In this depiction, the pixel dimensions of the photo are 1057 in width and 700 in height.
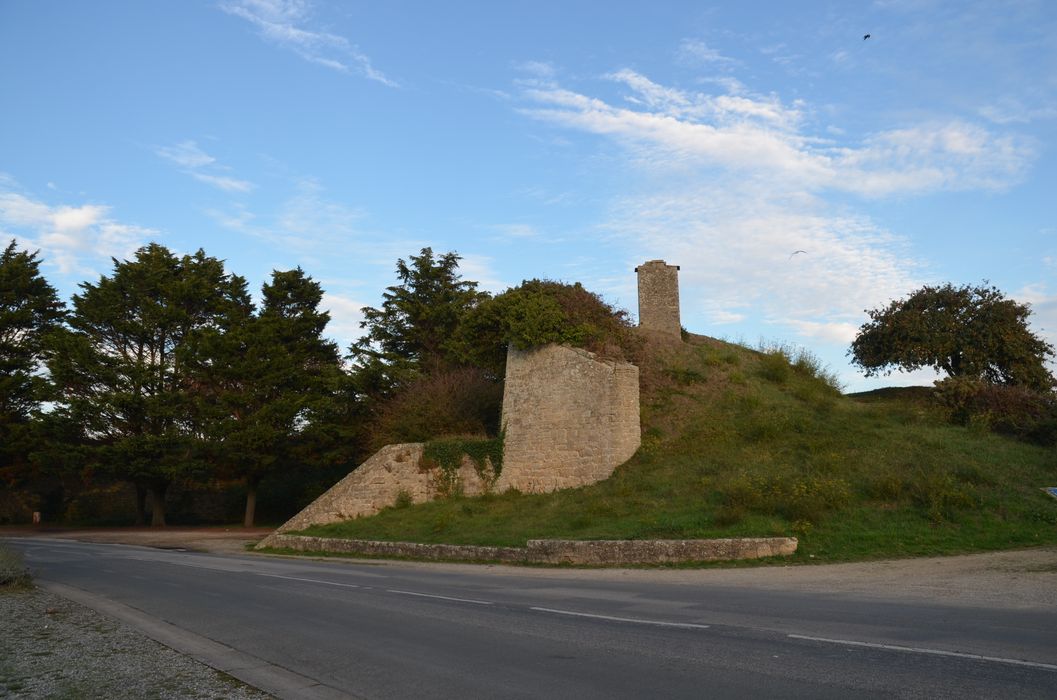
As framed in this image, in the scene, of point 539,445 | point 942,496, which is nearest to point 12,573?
point 539,445

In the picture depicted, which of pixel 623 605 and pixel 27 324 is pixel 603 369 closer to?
pixel 623 605

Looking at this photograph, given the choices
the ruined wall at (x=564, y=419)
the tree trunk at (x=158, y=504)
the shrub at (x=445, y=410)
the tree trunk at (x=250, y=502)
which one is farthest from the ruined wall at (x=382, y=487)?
the tree trunk at (x=158, y=504)

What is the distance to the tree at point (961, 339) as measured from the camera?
2670 cm

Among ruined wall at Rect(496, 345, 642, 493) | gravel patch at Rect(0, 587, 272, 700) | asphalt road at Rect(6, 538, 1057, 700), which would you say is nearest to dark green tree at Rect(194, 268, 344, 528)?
ruined wall at Rect(496, 345, 642, 493)

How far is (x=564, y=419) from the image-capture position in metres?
24.6

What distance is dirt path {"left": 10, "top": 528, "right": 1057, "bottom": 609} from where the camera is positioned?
10.2 metres

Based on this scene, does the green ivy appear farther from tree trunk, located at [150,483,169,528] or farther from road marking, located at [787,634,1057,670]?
tree trunk, located at [150,483,169,528]

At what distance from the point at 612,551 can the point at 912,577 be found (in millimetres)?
6362

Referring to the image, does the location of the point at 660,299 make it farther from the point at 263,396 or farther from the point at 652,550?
the point at 263,396

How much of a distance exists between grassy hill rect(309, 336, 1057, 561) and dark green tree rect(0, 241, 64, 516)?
23163mm

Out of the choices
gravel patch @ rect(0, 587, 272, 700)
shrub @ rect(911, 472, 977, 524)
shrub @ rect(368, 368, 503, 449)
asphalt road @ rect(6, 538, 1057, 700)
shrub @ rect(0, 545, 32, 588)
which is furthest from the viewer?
shrub @ rect(368, 368, 503, 449)

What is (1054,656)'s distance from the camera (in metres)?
6.32

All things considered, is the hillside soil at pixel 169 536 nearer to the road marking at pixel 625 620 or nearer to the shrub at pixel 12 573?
the shrub at pixel 12 573

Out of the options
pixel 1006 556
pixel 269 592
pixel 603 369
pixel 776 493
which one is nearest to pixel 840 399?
pixel 603 369
